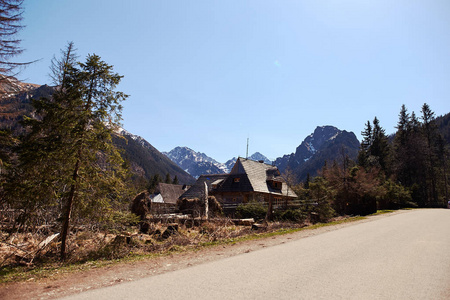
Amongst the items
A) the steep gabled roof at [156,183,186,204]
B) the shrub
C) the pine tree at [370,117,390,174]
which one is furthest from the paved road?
the pine tree at [370,117,390,174]

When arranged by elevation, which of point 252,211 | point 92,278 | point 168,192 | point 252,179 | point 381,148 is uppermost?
point 381,148

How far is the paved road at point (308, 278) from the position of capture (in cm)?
475

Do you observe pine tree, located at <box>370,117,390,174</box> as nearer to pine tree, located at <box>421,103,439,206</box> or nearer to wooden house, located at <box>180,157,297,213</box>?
pine tree, located at <box>421,103,439,206</box>

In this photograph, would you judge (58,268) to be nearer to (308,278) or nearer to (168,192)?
(308,278)

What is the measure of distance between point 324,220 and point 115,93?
716 inches

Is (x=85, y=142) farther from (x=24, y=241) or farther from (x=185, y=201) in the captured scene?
(x=185, y=201)

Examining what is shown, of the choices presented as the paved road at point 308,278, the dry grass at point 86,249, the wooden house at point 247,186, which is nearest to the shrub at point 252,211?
the dry grass at point 86,249

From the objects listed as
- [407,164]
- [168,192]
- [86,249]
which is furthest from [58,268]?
[407,164]

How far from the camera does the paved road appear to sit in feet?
15.6

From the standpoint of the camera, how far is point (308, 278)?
567 cm

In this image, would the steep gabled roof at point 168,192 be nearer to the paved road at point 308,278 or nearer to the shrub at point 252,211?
the shrub at point 252,211

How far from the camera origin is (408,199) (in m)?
46.7

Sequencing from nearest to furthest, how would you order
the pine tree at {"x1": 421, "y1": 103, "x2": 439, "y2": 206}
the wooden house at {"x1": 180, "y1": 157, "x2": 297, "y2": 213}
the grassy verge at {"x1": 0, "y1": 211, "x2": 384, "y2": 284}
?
the grassy verge at {"x1": 0, "y1": 211, "x2": 384, "y2": 284}, the wooden house at {"x1": 180, "y1": 157, "x2": 297, "y2": 213}, the pine tree at {"x1": 421, "y1": 103, "x2": 439, "y2": 206}

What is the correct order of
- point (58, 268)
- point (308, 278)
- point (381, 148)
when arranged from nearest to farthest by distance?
1. point (308, 278)
2. point (58, 268)
3. point (381, 148)
